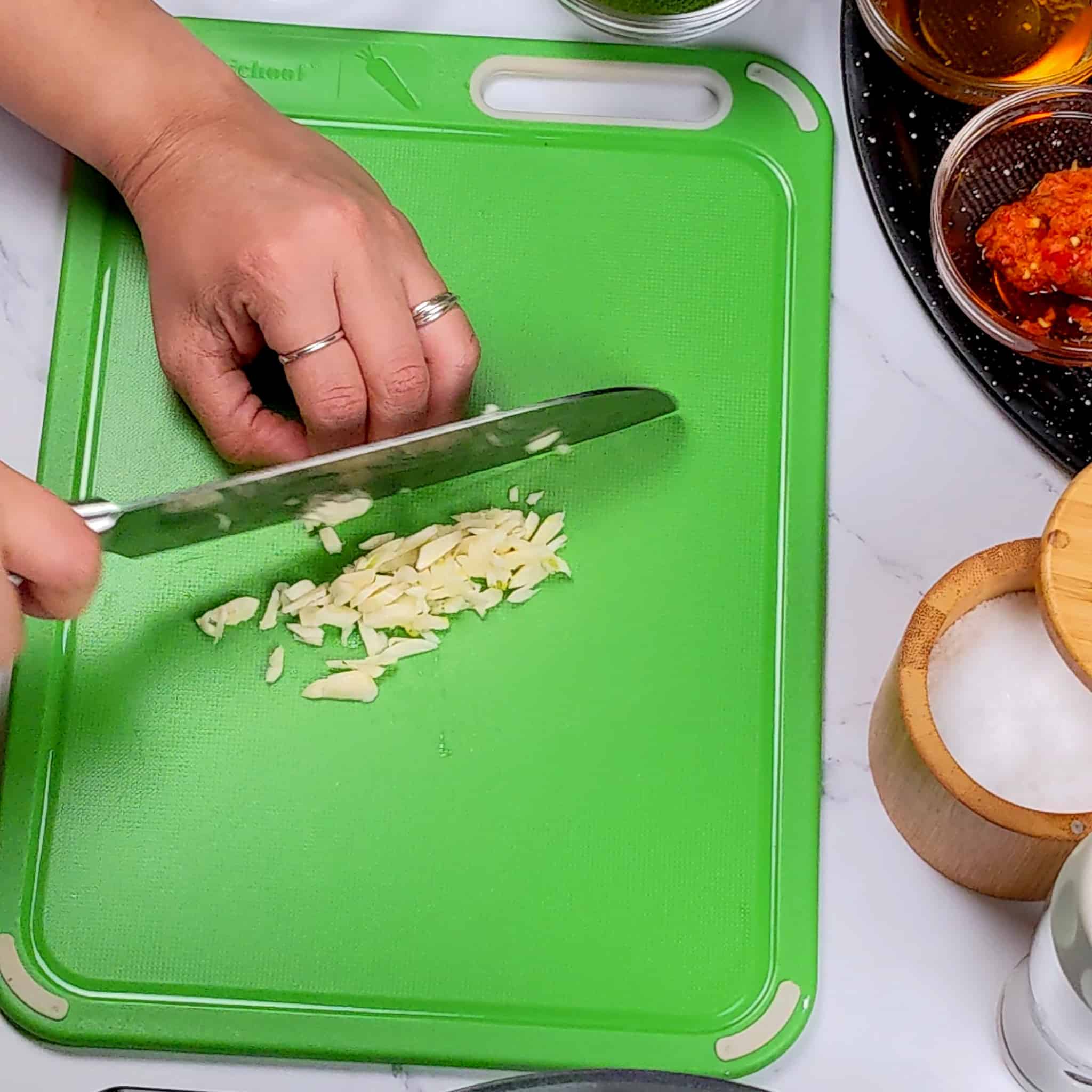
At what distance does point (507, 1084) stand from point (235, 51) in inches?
34.8

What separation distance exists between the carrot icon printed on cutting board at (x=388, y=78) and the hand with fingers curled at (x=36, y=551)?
0.48 metres

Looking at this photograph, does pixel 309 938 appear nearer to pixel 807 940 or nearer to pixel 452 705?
pixel 452 705

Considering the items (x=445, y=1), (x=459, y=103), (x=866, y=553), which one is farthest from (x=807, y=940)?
(x=445, y=1)

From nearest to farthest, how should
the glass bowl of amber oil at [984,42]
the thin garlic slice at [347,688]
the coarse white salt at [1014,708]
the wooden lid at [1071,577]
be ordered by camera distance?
the wooden lid at [1071,577] → the coarse white salt at [1014,708] → the thin garlic slice at [347,688] → the glass bowl of amber oil at [984,42]

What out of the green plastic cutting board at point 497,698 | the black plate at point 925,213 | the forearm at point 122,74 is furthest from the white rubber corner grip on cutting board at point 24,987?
the black plate at point 925,213

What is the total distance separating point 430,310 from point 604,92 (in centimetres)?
31

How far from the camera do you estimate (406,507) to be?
1.13 meters

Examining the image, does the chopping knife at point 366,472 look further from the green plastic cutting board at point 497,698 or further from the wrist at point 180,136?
the wrist at point 180,136

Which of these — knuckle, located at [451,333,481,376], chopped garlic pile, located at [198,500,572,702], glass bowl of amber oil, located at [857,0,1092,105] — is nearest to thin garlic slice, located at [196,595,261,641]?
chopped garlic pile, located at [198,500,572,702]

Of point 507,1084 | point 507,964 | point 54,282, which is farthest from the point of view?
point 54,282

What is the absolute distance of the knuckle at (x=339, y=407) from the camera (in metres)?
1.02

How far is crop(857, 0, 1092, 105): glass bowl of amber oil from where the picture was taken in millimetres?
1194

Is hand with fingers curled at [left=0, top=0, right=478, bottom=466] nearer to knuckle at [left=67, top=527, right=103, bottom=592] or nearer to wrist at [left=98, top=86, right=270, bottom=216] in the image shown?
wrist at [left=98, top=86, right=270, bottom=216]

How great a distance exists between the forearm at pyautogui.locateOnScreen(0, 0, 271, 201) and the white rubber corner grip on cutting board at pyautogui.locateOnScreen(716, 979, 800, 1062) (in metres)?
0.77
